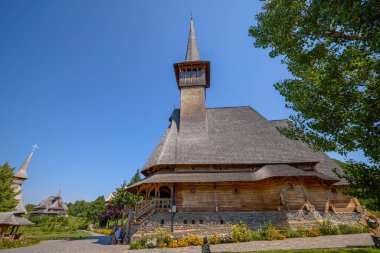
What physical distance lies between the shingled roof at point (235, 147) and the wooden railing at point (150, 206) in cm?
313

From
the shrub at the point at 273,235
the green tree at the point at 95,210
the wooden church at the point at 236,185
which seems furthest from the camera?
the green tree at the point at 95,210

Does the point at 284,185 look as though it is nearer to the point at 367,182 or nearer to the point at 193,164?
the point at 193,164

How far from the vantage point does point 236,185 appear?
16766 mm

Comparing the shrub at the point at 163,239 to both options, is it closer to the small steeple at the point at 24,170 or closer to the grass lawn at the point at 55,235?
the grass lawn at the point at 55,235

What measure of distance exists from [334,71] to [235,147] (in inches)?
539

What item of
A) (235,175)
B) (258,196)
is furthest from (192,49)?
(258,196)

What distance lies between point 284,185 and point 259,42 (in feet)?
37.9

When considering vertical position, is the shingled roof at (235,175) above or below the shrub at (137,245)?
above

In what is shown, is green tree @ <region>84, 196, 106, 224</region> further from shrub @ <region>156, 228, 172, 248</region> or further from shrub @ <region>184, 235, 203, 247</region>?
shrub @ <region>184, 235, 203, 247</region>

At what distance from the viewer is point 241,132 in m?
21.2

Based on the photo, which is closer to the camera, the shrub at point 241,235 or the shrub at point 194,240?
the shrub at point 241,235

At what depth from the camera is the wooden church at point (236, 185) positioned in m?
15.0

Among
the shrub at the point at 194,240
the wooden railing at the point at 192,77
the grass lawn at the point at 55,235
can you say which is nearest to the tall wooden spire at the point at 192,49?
the wooden railing at the point at 192,77

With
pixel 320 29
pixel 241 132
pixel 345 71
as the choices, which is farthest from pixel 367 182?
pixel 241 132
